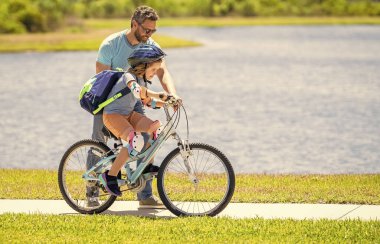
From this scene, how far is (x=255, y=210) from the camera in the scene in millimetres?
9812

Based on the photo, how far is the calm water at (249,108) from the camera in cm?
2048

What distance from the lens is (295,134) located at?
2464cm

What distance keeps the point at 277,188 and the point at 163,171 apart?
2.73 m

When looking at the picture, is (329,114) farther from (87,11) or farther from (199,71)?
(87,11)

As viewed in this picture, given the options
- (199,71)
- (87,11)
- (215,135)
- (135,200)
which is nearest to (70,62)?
(199,71)

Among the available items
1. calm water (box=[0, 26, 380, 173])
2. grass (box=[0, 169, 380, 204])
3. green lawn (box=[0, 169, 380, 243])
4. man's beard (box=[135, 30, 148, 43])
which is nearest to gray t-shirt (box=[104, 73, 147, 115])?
man's beard (box=[135, 30, 148, 43])

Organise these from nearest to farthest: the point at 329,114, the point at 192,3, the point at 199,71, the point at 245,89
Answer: the point at 329,114 → the point at 245,89 → the point at 199,71 → the point at 192,3

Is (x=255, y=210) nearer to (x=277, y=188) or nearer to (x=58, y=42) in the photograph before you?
(x=277, y=188)

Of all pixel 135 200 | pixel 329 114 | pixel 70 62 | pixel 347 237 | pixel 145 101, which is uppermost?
pixel 145 101

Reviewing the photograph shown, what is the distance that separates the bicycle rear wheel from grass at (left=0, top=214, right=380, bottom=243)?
35 cm

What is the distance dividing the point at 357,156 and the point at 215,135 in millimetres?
4953

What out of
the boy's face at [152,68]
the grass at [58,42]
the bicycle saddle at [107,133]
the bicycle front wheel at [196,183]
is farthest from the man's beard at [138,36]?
the grass at [58,42]

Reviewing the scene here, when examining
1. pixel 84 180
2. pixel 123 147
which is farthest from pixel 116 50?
pixel 84 180

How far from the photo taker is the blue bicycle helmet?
9.14m
